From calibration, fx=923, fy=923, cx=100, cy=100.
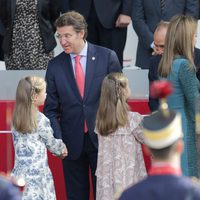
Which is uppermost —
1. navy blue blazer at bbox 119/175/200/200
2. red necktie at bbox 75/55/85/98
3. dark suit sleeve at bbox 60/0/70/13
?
dark suit sleeve at bbox 60/0/70/13

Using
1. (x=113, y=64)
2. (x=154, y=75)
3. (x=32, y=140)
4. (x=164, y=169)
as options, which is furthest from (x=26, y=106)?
(x=164, y=169)

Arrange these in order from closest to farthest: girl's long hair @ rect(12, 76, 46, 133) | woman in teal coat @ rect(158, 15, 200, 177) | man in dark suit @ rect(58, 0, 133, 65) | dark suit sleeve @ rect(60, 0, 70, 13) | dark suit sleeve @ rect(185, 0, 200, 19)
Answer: woman in teal coat @ rect(158, 15, 200, 177) → girl's long hair @ rect(12, 76, 46, 133) → dark suit sleeve @ rect(185, 0, 200, 19) → man in dark suit @ rect(58, 0, 133, 65) → dark suit sleeve @ rect(60, 0, 70, 13)

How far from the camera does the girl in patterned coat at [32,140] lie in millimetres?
7305

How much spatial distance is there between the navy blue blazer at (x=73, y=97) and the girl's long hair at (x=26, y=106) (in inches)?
8.2

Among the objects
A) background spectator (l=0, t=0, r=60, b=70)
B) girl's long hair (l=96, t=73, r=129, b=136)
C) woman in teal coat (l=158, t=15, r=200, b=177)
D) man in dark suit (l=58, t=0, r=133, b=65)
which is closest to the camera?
woman in teal coat (l=158, t=15, r=200, b=177)

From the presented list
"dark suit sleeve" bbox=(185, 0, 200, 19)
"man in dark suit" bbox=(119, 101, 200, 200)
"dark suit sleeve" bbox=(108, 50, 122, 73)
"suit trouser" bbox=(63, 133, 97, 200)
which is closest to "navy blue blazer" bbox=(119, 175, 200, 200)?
"man in dark suit" bbox=(119, 101, 200, 200)

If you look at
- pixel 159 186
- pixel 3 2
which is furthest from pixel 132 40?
pixel 159 186

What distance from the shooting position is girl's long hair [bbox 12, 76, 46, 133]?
729 centimetres

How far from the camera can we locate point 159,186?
432cm

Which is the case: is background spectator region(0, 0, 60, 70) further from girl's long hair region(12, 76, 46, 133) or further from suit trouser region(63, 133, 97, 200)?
suit trouser region(63, 133, 97, 200)

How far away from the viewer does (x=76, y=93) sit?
751 centimetres

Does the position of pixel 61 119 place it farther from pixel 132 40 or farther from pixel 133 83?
pixel 132 40

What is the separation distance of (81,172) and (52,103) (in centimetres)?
62

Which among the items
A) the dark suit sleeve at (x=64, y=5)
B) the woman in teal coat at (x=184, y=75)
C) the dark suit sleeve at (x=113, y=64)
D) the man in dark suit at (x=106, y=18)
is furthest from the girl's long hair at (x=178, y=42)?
the dark suit sleeve at (x=64, y=5)
